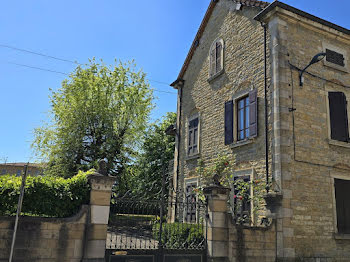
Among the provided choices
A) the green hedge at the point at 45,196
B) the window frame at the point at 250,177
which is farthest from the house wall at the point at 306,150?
the green hedge at the point at 45,196

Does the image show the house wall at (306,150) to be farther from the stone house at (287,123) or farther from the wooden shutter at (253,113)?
the wooden shutter at (253,113)

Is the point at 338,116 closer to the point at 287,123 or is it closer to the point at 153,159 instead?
the point at 287,123

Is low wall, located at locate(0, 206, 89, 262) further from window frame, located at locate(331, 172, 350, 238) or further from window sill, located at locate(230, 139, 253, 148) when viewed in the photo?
window frame, located at locate(331, 172, 350, 238)

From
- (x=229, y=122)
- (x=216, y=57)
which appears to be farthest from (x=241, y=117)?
(x=216, y=57)

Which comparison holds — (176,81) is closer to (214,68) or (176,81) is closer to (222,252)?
(214,68)

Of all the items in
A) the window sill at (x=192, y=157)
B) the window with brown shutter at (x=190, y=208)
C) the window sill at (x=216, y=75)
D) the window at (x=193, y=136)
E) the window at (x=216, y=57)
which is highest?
the window at (x=216, y=57)

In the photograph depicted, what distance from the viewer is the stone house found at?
31.6 feet

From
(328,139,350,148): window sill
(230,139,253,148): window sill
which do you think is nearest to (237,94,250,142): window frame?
(230,139,253,148): window sill

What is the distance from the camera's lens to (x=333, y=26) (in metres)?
12.1

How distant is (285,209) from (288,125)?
2621 mm

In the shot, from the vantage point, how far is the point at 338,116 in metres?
11.5

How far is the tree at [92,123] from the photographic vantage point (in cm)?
2008

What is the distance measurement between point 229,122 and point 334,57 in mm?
4601

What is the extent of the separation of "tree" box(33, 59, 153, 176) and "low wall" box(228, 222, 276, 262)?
12.8 metres
